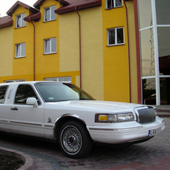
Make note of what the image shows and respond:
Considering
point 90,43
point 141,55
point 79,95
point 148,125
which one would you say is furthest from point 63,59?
point 148,125

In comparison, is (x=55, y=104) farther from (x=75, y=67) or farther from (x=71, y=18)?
(x=71, y=18)

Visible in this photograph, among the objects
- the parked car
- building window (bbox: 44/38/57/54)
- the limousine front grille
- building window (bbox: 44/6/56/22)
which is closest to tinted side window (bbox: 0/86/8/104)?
the parked car

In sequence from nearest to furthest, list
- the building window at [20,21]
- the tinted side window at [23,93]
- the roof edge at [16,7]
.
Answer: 1. the tinted side window at [23,93]
2. the roof edge at [16,7]
3. the building window at [20,21]

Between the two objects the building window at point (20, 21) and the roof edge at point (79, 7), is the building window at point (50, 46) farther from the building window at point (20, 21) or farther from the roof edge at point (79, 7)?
the building window at point (20, 21)

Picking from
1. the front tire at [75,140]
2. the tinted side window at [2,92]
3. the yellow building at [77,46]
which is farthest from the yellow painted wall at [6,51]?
the front tire at [75,140]

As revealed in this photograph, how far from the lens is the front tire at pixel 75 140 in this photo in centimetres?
450

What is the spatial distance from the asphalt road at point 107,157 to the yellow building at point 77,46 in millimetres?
9533

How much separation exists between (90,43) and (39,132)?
13.1 meters

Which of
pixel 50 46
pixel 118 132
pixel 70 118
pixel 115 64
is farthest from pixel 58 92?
pixel 50 46

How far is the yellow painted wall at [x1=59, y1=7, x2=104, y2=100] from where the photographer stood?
17125 mm

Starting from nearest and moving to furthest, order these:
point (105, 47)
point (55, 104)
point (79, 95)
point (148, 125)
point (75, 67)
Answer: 1. point (148, 125)
2. point (55, 104)
3. point (79, 95)
4. point (105, 47)
5. point (75, 67)

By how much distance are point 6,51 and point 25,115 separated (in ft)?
57.3

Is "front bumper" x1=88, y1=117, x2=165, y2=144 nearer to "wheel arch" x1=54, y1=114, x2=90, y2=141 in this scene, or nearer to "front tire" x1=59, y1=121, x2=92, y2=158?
"front tire" x1=59, y1=121, x2=92, y2=158

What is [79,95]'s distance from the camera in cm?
616
